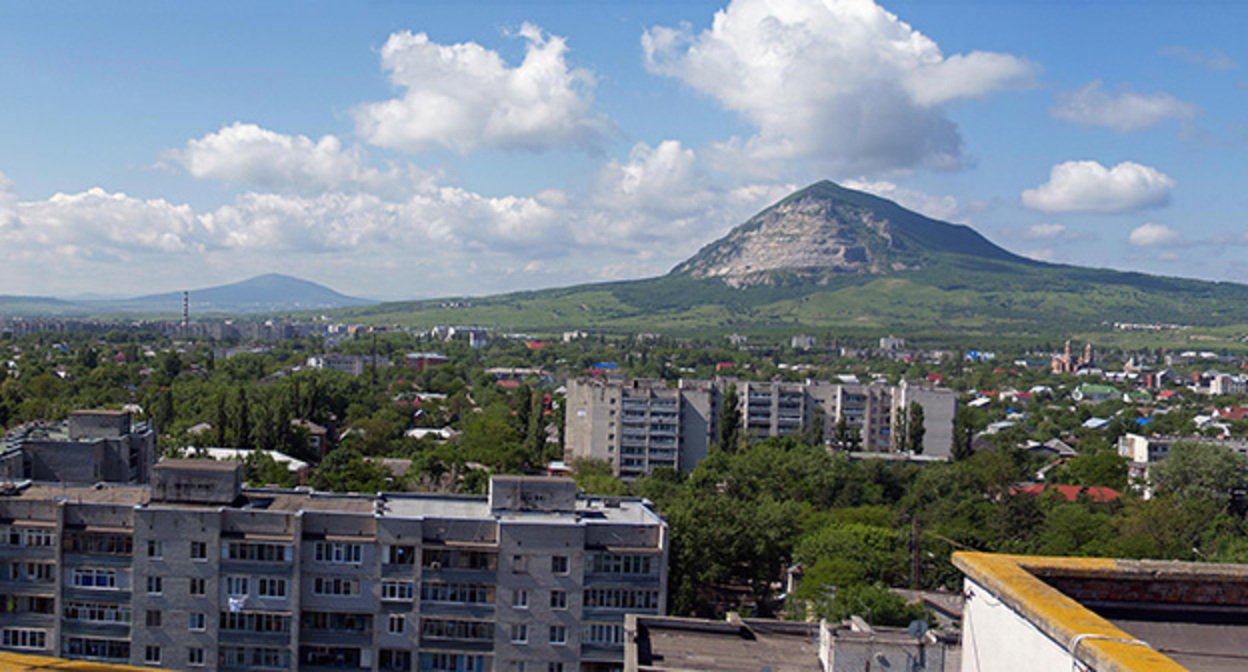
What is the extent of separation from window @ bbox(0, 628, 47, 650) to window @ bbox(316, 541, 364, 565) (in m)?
6.19

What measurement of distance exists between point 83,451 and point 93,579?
996 cm

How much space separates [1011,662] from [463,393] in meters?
90.0

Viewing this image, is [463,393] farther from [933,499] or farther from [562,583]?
[562,583]

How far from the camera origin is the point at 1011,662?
13.1 ft

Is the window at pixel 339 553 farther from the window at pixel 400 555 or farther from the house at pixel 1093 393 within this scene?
the house at pixel 1093 393

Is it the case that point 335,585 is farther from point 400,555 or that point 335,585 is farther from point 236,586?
point 236,586

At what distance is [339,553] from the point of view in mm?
20375

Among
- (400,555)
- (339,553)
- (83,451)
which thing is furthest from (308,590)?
(83,451)

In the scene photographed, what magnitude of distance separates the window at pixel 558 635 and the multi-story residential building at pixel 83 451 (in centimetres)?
1676

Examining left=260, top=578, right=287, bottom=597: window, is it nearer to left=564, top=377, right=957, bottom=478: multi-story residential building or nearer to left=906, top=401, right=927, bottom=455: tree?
left=564, top=377, right=957, bottom=478: multi-story residential building

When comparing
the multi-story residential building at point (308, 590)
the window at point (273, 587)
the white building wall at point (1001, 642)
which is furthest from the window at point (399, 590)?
the white building wall at point (1001, 642)

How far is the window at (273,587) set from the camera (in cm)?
2028

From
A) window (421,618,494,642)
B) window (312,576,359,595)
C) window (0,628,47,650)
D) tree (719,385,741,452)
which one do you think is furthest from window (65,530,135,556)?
tree (719,385,741,452)

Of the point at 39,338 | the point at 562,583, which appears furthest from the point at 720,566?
the point at 39,338
